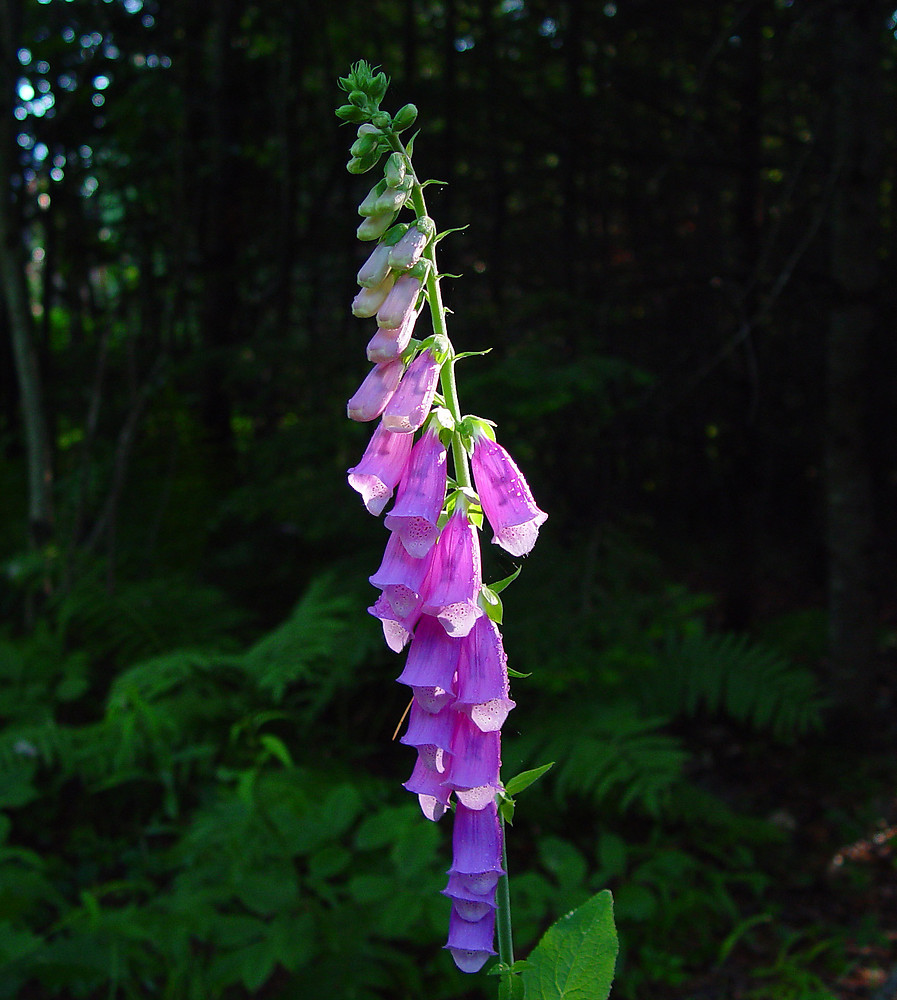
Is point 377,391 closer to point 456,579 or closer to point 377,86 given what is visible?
point 456,579

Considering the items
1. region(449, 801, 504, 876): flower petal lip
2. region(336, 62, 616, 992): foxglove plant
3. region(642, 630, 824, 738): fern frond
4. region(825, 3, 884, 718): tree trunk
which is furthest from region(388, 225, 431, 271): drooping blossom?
region(825, 3, 884, 718): tree trunk

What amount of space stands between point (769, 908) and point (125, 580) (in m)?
3.78

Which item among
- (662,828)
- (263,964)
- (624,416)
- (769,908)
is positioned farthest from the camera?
(624,416)

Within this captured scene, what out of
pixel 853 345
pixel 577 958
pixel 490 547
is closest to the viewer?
pixel 577 958

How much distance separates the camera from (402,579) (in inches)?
48.2

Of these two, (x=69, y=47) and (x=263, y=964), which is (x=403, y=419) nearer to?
(x=263, y=964)

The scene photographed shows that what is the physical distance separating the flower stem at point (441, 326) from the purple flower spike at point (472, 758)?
1.21 ft

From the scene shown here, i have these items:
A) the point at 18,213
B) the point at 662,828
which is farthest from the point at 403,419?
the point at 18,213

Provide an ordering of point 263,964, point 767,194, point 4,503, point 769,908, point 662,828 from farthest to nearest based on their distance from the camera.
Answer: point 767,194, point 4,503, point 662,828, point 769,908, point 263,964

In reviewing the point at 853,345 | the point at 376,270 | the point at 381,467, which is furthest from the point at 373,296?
the point at 853,345

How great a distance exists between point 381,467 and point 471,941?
72 centimetres

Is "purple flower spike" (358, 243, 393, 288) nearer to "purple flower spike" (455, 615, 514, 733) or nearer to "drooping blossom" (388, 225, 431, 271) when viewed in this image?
"drooping blossom" (388, 225, 431, 271)

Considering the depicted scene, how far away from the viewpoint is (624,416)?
4.80 meters

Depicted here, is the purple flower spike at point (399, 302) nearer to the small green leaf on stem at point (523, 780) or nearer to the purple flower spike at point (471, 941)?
the small green leaf on stem at point (523, 780)
